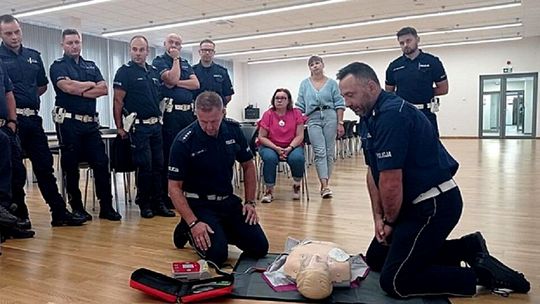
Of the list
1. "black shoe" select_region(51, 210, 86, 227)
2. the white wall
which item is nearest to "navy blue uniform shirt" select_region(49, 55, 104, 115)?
"black shoe" select_region(51, 210, 86, 227)

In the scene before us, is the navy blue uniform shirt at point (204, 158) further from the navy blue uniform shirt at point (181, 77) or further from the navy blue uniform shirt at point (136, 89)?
the navy blue uniform shirt at point (181, 77)

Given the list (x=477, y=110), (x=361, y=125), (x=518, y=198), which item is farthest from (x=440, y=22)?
(x=361, y=125)

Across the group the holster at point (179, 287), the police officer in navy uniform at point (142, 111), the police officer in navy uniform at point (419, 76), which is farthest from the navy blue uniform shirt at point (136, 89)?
the police officer in navy uniform at point (419, 76)

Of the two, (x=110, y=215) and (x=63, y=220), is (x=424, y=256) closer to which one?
(x=110, y=215)

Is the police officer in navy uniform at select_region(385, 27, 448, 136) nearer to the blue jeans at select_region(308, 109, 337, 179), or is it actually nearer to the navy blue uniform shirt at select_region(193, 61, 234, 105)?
the blue jeans at select_region(308, 109, 337, 179)

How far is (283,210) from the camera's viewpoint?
13.3 ft

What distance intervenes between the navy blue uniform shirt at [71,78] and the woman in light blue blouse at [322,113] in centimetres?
211

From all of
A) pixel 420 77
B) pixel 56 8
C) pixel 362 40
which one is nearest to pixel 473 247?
pixel 420 77

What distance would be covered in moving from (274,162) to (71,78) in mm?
1957

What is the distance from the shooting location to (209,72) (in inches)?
176

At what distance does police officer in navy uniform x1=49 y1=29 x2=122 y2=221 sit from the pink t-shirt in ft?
5.36

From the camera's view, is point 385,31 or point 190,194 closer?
point 190,194

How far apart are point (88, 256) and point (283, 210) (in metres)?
1.78

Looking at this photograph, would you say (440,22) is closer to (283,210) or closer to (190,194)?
(283,210)
